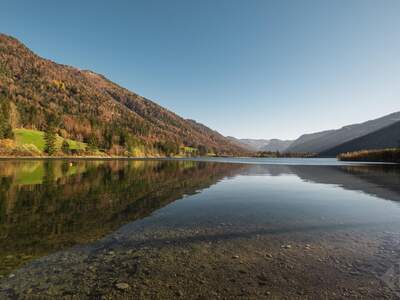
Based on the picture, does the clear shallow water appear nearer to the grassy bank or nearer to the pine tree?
the grassy bank

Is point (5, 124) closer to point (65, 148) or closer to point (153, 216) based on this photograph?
point (65, 148)

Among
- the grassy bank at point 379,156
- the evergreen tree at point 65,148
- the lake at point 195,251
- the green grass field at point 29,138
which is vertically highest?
the green grass field at point 29,138

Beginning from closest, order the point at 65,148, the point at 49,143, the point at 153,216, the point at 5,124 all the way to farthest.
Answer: the point at 153,216 → the point at 5,124 → the point at 49,143 → the point at 65,148

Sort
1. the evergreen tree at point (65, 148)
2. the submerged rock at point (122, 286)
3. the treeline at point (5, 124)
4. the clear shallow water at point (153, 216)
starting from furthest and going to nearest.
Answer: the evergreen tree at point (65, 148), the treeline at point (5, 124), the clear shallow water at point (153, 216), the submerged rock at point (122, 286)

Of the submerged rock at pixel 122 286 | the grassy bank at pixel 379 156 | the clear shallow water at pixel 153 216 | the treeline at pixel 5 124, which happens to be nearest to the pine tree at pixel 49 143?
the treeline at pixel 5 124

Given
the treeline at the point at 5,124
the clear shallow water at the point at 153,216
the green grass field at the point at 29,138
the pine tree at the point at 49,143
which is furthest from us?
the pine tree at the point at 49,143

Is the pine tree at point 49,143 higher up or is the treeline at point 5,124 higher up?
the treeline at point 5,124

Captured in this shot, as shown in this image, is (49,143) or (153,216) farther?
(49,143)

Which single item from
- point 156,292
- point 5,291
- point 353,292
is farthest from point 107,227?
point 353,292

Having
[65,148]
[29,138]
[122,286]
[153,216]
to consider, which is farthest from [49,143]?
[122,286]

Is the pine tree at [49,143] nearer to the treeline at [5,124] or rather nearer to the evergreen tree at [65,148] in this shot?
the evergreen tree at [65,148]

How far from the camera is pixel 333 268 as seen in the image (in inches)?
332

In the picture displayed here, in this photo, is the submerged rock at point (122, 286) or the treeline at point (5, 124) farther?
the treeline at point (5, 124)

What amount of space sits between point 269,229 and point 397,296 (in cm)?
699
